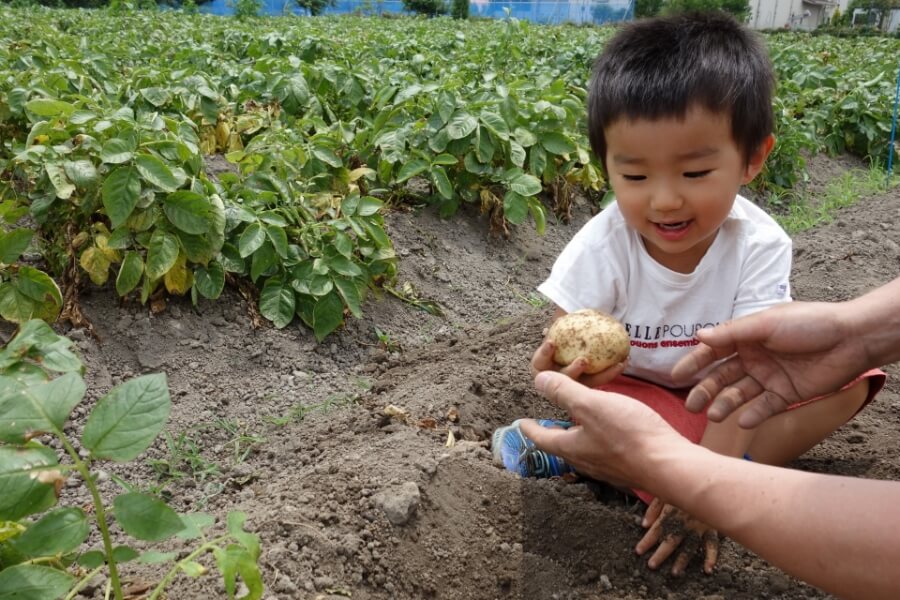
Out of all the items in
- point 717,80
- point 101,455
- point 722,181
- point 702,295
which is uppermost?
point 717,80

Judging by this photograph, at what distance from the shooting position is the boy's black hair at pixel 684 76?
5.92 ft

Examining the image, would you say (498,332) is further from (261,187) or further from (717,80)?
(717,80)

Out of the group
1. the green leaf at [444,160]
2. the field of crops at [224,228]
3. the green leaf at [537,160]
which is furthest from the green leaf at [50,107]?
the green leaf at [537,160]

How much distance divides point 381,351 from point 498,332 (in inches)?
19.2

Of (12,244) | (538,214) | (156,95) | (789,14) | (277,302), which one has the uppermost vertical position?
(156,95)

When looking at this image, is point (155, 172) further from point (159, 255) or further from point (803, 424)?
point (803, 424)

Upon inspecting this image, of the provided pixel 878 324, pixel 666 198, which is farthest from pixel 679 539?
pixel 666 198

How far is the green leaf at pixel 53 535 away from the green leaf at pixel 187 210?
1.63 meters

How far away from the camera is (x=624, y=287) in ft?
7.20

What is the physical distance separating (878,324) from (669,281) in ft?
1.74

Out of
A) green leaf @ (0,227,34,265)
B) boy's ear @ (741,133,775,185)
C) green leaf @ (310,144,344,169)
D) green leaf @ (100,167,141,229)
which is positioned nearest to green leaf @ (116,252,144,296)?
green leaf @ (100,167,141,229)

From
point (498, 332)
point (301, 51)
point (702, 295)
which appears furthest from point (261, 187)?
point (301, 51)

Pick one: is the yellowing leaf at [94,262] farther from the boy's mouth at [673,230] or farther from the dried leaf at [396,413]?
the boy's mouth at [673,230]

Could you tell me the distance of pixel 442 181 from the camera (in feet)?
11.4
